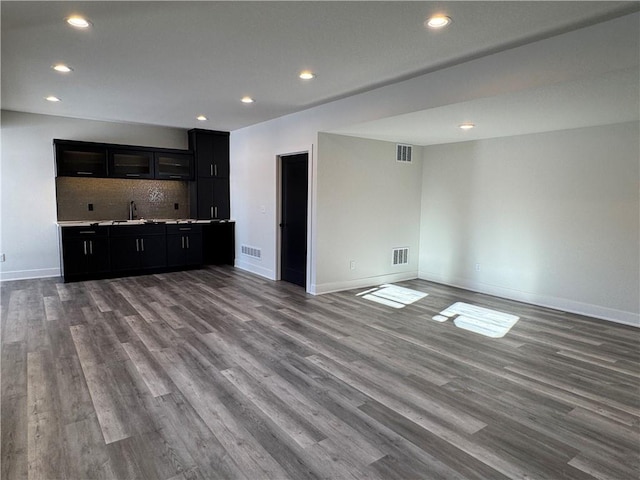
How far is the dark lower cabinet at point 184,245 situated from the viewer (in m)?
6.88

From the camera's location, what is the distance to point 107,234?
6.25m

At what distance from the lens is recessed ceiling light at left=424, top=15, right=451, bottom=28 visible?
261 centimetres

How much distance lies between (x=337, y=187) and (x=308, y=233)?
2.54ft

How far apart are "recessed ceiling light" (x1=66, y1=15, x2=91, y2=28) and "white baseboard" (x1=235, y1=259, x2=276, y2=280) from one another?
4.29 m

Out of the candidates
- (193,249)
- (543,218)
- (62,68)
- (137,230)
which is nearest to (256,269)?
(193,249)

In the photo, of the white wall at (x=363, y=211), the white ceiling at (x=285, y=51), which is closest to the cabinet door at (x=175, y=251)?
the white ceiling at (x=285, y=51)

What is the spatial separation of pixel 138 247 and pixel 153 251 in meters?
0.25

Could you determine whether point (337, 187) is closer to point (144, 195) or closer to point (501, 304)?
point (501, 304)

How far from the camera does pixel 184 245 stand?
7.01 metres

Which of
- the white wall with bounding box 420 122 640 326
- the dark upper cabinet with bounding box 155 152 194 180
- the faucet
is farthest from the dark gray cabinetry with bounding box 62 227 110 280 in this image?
the white wall with bounding box 420 122 640 326

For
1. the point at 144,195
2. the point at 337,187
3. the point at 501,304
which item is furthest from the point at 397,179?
the point at 144,195

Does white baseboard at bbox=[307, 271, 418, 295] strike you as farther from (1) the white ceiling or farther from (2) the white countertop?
(2) the white countertop

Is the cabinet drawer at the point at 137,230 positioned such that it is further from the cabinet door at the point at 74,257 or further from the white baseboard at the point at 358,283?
the white baseboard at the point at 358,283

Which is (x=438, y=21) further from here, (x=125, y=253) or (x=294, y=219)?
(x=125, y=253)
